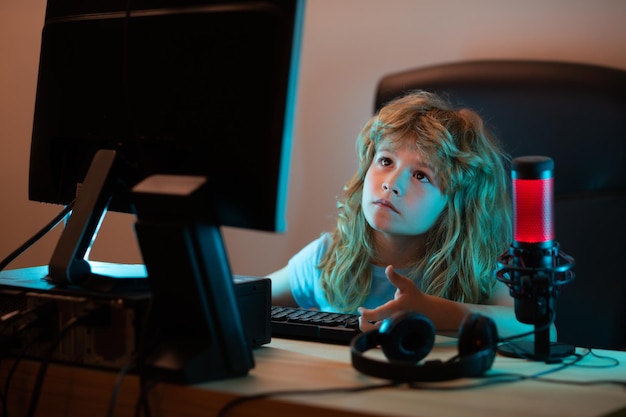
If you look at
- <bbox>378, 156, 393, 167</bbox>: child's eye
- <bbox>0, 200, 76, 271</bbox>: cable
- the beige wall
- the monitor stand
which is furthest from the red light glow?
the beige wall

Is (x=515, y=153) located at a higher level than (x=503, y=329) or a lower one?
higher

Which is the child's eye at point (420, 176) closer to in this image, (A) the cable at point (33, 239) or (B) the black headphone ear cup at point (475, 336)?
(B) the black headphone ear cup at point (475, 336)

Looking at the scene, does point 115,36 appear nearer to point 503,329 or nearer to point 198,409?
point 198,409

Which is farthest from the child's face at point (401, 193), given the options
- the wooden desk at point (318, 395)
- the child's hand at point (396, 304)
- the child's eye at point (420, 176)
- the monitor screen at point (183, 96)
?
the monitor screen at point (183, 96)

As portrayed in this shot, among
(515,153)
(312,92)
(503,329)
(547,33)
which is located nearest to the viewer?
(503,329)

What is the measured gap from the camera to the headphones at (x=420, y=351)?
93cm

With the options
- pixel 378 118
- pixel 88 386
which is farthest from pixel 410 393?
pixel 378 118

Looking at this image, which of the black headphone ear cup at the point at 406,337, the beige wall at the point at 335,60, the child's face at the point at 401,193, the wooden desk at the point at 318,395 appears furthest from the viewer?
the beige wall at the point at 335,60

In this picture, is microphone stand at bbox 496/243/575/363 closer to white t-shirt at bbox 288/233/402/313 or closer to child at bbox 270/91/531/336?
child at bbox 270/91/531/336

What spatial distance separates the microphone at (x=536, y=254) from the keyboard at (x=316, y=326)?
251 millimetres

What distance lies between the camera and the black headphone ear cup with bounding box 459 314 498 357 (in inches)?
39.1

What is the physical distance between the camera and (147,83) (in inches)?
40.2

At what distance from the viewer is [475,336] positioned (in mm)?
996

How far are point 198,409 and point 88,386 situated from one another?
0.17 meters
